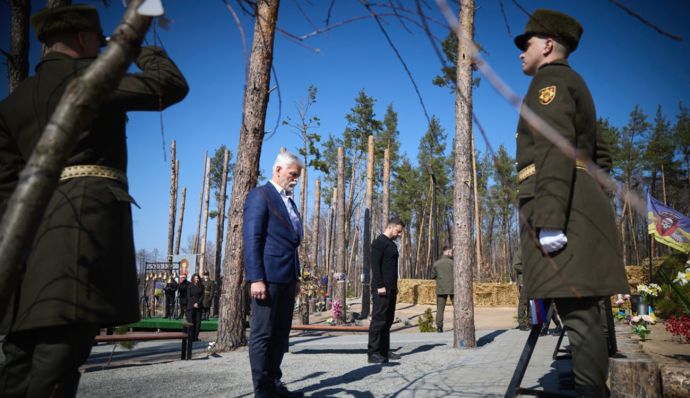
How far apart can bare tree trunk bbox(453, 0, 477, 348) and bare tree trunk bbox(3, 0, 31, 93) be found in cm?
654

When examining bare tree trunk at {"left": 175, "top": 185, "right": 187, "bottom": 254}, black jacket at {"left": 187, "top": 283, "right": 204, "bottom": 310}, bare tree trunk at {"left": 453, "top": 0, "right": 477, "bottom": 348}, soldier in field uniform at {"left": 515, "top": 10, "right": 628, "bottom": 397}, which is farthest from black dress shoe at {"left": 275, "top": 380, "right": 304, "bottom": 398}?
bare tree trunk at {"left": 175, "top": 185, "right": 187, "bottom": 254}

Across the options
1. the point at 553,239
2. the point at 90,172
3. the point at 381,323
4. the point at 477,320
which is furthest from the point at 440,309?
the point at 90,172

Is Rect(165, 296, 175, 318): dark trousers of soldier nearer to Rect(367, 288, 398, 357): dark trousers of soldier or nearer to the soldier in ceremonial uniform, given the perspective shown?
Rect(367, 288, 398, 357): dark trousers of soldier

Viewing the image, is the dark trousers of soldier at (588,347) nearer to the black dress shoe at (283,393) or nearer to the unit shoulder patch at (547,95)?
the unit shoulder patch at (547,95)

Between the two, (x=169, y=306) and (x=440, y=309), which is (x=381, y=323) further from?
(x=169, y=306)

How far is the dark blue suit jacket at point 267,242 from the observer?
3.59 meters

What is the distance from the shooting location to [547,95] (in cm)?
245

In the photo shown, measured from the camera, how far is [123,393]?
4.13 m

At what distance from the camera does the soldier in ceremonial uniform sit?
169 centimetres

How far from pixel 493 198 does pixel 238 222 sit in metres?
38.4

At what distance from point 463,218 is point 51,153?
7.74 metres

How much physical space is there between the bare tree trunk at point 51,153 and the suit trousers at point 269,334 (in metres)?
2.67

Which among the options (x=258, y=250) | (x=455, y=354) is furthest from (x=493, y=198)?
(x=258, y=250)

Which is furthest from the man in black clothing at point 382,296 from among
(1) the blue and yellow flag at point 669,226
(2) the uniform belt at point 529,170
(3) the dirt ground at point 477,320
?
(1) the blue and yellow flag at point 669,226
